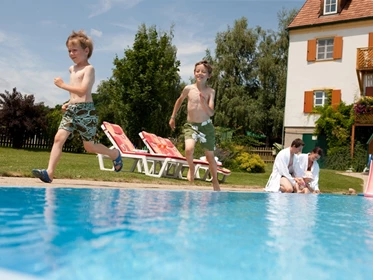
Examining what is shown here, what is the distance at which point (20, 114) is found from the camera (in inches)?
822

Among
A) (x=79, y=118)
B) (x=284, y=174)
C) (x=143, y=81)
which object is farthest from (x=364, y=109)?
(x=79, y=118)

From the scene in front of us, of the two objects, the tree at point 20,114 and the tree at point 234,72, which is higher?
the tree at point 234,72

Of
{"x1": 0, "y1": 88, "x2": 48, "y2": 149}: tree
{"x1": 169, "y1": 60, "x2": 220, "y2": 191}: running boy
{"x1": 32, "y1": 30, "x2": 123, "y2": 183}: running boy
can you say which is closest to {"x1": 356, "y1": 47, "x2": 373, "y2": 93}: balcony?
{"x1": 0, "y1": 88, "x2": 48, "y2": 149}: tree

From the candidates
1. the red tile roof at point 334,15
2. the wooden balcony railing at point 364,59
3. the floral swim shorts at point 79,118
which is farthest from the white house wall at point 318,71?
the floral swim shorts at point 79,118

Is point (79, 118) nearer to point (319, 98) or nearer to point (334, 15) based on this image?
point (319, 98)


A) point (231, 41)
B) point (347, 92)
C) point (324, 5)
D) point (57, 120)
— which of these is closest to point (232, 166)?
point (347, 92)

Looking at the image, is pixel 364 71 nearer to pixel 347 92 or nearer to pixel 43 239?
pixel 347 92

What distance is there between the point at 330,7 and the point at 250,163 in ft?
40.7

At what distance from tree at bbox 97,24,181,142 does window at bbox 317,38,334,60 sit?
8.69 metres

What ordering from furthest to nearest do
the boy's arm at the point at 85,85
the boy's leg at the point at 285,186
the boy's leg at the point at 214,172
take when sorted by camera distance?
the boy's leg at the point at 285,186 → the boy's leg at the point at 214,172 → the boy's arm at the point at 85,85

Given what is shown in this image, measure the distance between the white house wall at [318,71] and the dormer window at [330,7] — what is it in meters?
1.01

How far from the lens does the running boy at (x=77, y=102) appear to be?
4676mm

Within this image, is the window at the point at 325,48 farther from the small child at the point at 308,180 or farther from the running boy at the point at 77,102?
the running boy at the point at 77,102

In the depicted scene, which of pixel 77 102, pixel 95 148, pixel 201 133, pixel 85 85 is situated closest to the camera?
pixel 85 85
